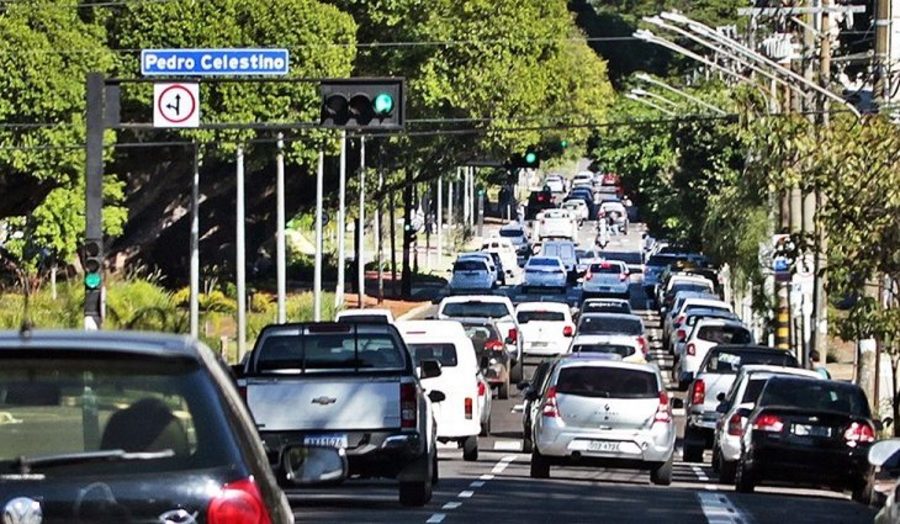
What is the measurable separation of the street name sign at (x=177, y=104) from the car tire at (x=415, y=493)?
1539 centimetres

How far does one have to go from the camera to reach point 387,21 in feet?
214

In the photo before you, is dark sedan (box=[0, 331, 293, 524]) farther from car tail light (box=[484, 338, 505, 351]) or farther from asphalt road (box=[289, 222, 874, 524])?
car tail light (box=[484, 338, 505, 351])

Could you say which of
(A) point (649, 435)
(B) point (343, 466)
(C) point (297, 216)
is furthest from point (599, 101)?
(B) point (343, 466)

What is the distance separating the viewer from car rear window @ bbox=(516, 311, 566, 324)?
52500 mm

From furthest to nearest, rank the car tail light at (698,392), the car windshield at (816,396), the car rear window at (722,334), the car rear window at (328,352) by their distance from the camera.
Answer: the car rear window at (722,334), the car tail light at (698,392), the car windshield at (816,396), the car rear window at (328,352)

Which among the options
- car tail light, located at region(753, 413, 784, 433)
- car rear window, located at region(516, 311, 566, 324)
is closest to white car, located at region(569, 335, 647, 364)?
car rear window, located at region(516, 311, 566, 324)

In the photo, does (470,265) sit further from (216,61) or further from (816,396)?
(816,396)

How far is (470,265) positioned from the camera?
7812cm

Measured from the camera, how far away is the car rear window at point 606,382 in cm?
2698

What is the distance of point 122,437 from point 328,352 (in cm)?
1442

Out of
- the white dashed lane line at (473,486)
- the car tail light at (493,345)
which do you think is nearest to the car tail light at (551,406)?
the white dashed lane line at (473,486)

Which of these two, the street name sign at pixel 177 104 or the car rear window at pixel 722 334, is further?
the car rear window at pixel 722 334

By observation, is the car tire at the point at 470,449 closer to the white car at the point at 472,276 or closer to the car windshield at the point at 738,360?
the car windshield at the point at 738,360

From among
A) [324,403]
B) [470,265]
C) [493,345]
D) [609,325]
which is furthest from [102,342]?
[470,265]
